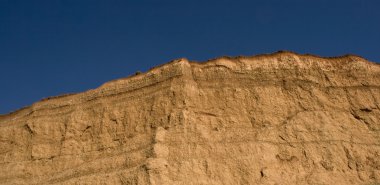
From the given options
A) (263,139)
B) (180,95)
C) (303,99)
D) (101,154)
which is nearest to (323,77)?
(303,99)

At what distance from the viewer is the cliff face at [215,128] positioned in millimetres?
22344

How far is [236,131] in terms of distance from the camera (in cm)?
2356

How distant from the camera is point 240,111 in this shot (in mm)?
24516

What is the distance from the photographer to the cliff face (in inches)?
880

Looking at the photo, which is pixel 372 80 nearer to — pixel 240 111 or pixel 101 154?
pixel 240 111

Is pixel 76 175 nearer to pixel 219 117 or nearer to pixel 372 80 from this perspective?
pixel 219 117

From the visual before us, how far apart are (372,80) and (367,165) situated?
16.8 ft

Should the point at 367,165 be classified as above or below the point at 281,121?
below

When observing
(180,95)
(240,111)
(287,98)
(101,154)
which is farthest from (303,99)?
(101,154)

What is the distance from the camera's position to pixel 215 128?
23.7 metres

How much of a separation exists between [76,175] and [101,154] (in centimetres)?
148

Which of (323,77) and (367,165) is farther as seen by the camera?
(323,77)

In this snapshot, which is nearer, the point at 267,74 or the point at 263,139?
the point at 263,139

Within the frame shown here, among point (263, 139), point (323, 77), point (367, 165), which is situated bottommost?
point (367, 165)
